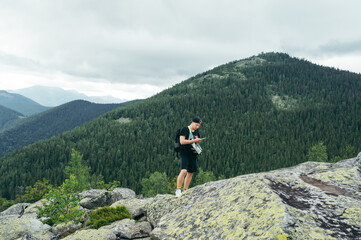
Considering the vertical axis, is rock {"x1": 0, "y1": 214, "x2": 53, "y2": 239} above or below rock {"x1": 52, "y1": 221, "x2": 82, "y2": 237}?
below

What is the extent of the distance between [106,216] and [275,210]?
8.57 m

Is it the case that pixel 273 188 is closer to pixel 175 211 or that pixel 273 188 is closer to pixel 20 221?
pixel 175 211

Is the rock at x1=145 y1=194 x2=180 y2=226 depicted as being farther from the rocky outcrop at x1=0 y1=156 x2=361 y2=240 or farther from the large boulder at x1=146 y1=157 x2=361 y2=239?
the large boulder at x1=146 y1=157 x2=361 y2=239

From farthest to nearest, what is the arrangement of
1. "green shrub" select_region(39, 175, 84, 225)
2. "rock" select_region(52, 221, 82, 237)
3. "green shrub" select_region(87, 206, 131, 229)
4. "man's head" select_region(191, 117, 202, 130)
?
"green shrub" select_region(39, 175, 84, 225)
"rock" select_region(52, 221, 82, 237)
"green shrub" select_region(87, 206, 131, 229)
"man's head" select_region(191, 117, 202, 130)

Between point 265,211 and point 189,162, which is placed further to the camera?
point 189,162

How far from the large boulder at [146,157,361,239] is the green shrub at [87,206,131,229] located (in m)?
3.80

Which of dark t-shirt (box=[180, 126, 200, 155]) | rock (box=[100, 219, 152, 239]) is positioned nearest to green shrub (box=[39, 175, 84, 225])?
rock (box=[100, 219, 152, 239])

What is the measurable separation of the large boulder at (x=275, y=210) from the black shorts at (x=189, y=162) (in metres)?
1.43

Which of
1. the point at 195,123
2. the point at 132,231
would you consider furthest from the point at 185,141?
→ the point at 132,231

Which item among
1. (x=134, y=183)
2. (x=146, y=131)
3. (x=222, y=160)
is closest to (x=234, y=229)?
(x=134, y=183)

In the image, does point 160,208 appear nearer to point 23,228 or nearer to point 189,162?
point 189,162

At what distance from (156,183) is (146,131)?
113 meters

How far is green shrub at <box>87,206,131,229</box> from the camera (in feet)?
32.1

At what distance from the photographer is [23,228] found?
1169 centimetres
